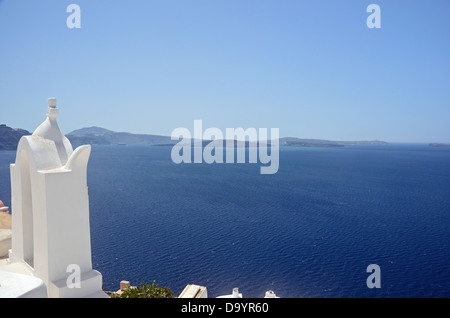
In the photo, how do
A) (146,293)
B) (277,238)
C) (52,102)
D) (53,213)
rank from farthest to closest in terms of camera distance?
(277,238) < (146,293) < (52,102) < (53,213)

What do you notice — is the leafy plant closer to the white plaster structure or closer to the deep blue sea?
the white plaster structure

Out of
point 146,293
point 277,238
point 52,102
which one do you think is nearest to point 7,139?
point 277,238

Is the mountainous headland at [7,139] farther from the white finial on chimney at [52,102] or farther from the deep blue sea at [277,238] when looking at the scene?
the white finial on chimney at [52,102]

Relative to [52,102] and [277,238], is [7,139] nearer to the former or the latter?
[277,238]

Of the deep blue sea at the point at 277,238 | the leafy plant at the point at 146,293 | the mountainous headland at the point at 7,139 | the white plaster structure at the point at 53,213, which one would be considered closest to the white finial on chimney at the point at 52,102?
the white plaster structure at the point at 53,213

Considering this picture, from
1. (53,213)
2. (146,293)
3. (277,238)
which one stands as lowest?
(277,238)

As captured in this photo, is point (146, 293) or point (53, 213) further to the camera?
point (146, 293)
